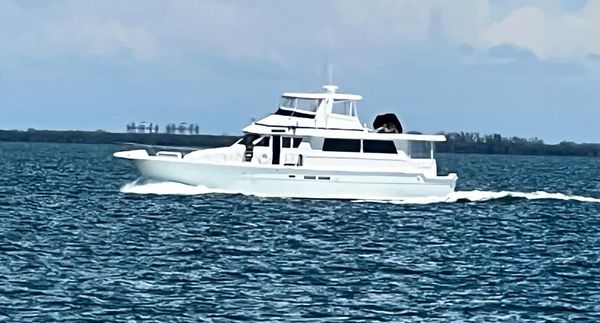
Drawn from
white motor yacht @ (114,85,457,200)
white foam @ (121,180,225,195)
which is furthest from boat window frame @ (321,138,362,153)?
white foam @ (121,180,225,195)

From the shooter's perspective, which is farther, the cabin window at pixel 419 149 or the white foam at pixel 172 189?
the cabin window at pixel 419 149

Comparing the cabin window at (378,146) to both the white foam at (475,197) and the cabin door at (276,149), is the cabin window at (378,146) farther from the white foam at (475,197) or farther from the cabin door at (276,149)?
the cabin door at (276,149)

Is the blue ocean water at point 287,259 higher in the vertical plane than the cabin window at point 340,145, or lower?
lower

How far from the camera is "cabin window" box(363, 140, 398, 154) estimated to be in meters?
44.9

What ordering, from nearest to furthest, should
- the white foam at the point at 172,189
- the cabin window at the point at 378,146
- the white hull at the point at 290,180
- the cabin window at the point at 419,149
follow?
the white hull at the point at 290,180 < the cabin window at the point at 378,146 < the white foam at the point at 172,189 < the cabin window at the point at 419,149

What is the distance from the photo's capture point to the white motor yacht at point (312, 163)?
4447cm

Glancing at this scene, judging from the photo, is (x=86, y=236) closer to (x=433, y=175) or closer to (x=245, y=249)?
(x=245, y=249)

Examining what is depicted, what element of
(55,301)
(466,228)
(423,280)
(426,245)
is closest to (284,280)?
(423,280)

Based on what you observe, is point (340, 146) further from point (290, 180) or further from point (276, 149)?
point (276, 149)

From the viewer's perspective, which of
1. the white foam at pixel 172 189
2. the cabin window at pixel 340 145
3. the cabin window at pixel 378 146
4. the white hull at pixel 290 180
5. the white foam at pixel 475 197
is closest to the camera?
the white hull at pixel 290 180

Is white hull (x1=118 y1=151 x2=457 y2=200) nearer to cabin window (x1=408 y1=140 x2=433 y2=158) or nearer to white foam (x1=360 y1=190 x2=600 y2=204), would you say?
white foam (x1=360 y1=190 x2=600 y2=204)

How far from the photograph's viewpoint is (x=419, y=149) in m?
45.7

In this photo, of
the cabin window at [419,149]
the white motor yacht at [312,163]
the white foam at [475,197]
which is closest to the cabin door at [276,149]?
the white motor yacht at [312,163]

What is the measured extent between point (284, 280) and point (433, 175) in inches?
803
